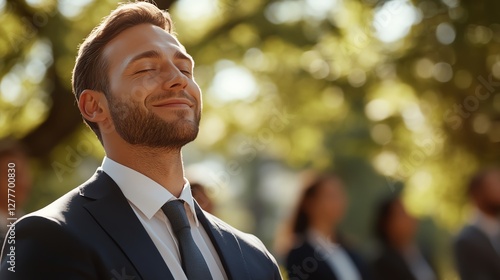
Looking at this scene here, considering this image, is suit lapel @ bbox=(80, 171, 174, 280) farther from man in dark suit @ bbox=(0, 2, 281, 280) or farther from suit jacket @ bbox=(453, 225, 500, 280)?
suit jacket @ bbox=(453, 225, 500, 280)

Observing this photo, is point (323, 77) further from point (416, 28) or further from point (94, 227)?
point (94, 227)

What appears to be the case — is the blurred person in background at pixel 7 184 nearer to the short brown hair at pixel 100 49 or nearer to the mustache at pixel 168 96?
the short brown hair at pixel 100 49

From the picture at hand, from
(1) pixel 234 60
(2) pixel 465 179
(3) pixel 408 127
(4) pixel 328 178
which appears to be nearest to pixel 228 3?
(1) pixel 234 60

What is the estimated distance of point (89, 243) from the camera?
224 centimetres

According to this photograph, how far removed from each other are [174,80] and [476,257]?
4.05m

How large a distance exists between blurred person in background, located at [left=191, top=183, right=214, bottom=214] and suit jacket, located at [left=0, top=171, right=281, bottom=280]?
6.44ft

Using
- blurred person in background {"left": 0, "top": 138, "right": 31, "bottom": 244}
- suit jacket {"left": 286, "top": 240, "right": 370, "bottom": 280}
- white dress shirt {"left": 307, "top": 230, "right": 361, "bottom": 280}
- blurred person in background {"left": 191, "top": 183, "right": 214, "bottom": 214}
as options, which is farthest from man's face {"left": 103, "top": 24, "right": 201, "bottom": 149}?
white dress shirt {"left": 307, "top": 230, "right": 361, "bottom": 280}

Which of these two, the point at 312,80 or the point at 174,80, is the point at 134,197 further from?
the point at 312,80

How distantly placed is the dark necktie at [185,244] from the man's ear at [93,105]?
377 mm

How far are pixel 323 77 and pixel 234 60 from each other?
3.68 feet

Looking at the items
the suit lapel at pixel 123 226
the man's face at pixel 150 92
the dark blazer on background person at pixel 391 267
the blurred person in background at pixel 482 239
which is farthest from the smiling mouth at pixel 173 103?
the dark blazer on background person at pixel 391 267

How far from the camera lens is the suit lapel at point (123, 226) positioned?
2.28m

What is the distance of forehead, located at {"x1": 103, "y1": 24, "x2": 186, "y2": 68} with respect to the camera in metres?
2.62

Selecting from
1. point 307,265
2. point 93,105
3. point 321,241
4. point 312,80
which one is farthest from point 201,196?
point 312,80
